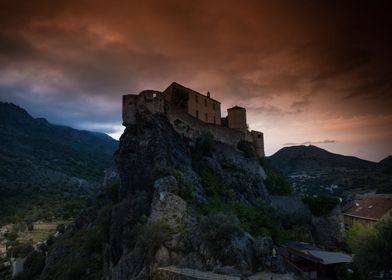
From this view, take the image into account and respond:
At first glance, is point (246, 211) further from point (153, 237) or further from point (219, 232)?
point (153, 237)

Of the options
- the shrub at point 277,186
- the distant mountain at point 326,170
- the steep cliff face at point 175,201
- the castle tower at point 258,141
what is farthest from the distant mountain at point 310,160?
the steep cliff face at point 175,201

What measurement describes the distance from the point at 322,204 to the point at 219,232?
21.3 meters

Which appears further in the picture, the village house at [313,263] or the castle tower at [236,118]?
the castle tower at [236,118]

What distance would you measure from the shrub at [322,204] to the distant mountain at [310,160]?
12911cm

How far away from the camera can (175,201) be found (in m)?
25.5

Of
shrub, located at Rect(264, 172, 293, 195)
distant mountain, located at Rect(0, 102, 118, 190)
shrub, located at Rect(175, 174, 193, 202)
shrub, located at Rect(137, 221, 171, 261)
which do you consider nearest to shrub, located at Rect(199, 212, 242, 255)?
shrub, located at Rect(137, 221, 171, 261)

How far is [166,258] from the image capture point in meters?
21.5

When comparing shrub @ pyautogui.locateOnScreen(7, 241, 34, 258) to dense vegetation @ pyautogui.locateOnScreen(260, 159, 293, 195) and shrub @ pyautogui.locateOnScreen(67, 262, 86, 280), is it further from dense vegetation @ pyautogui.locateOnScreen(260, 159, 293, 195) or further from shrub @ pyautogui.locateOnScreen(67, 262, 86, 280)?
dense vegetation @ pyautogui.locateOnScreen(260, 159, 293, 195)

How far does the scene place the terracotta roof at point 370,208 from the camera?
5137 cm

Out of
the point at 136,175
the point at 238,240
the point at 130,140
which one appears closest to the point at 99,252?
the point at 136,175

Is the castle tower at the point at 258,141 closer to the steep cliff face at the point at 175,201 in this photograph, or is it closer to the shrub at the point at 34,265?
the steep cliff face at the point at 175,201

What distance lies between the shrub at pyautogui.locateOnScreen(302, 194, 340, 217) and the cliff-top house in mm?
13324

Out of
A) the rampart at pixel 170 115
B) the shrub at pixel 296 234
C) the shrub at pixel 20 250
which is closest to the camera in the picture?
the shrub at pixel 296 234

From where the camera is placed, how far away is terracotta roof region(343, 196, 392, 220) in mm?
51369
